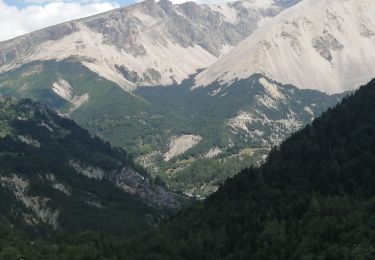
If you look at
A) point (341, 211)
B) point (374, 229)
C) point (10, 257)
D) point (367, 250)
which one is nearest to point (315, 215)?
point (341, 211)

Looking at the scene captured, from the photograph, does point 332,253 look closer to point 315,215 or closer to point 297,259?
point 297,259

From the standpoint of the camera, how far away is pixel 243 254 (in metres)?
196

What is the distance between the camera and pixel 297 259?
180250 millimetres

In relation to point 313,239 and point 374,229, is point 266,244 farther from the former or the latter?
point 374,229

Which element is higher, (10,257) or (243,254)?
(10,257)

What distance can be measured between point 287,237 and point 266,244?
5855mm

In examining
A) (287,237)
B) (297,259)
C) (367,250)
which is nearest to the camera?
(367,250)

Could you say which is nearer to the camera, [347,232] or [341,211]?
[347,232]

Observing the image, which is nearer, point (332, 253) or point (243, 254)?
point (332, 253)

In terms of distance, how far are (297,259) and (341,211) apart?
23489 millimetres

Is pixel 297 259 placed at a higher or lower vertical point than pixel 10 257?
lower

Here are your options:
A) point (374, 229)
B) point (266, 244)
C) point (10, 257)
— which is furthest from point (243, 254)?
point (10, 257)

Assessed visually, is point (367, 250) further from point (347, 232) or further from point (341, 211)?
point (341, 211)

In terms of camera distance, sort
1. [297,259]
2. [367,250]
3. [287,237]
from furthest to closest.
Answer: [287,237] < [297,259] < [367,250]
